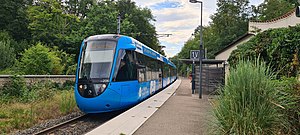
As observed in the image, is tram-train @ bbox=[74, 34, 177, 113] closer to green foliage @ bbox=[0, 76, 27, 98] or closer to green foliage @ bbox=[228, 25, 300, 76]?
green foliage @ bbox=[228, 25, 300, 76]

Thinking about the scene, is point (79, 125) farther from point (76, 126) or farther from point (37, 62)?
point (37, 62)

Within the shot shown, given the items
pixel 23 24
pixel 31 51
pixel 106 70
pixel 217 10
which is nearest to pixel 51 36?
pixel 23 24

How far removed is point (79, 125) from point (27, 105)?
17.2 feet

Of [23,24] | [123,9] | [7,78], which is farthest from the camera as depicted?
[123,9]

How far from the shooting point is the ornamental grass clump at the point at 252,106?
5375 mm

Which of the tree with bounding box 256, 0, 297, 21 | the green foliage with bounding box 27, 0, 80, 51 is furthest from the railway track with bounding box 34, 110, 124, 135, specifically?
the tree with bounding box 256, 0, 297, 21

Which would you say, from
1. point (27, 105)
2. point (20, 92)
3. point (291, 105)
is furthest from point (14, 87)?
point (291, 105)

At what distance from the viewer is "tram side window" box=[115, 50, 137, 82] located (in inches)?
410

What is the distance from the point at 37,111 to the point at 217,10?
48.7m

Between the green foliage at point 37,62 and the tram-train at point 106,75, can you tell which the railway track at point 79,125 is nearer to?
the tram-train at point 106,75

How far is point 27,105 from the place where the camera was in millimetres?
13875

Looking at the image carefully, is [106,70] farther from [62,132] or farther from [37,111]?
[37,111]

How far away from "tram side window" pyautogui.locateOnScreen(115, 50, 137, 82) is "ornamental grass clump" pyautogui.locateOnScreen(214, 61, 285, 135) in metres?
5.44

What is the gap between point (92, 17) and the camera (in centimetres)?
3894
